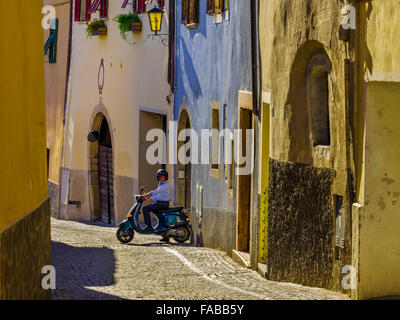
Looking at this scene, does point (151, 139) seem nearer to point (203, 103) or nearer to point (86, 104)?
point (86, 104)

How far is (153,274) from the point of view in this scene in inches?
503

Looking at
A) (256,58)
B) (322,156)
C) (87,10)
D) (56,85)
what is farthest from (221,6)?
(56,85)

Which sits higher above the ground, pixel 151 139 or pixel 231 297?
pixel 151 139

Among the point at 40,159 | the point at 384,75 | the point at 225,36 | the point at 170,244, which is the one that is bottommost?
the point at 170,244

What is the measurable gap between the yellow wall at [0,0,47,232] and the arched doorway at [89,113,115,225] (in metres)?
16.5

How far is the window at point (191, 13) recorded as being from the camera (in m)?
19.9

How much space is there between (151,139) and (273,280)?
12.4 m

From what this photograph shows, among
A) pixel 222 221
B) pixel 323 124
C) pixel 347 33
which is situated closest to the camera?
pixel 347 33

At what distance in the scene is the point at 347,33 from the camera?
9602mm

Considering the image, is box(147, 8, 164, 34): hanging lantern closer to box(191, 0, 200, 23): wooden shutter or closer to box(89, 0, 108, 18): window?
box(191, 0, 200, 23): wooden shutter

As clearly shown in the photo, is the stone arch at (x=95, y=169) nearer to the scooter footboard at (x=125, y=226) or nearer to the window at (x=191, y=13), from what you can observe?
the window at (x=191, y=13)

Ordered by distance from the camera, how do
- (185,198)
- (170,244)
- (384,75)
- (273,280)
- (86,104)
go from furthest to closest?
(86,104)
(185,198)
(170,244)
(273,280)
(384,75)

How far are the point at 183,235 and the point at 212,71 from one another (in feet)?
10.8

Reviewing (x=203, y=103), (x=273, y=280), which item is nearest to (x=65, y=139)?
(x=203, y=103)
